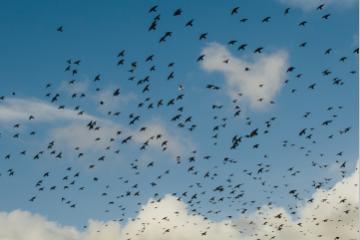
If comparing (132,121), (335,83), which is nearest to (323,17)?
(335,83)

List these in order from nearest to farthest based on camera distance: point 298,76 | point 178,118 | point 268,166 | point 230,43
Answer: point 230,43 < point 298,76 < point 178,118 < point 268,166

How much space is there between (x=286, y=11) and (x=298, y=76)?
571cm

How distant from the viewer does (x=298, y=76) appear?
5003cm

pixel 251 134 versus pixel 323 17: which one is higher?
pixel 323 17

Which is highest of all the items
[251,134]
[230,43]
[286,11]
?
[286,11]

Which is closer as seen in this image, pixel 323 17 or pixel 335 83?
pixel 323 17

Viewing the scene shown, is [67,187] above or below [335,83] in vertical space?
below

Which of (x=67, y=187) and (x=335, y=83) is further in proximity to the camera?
(x=67, y=187)

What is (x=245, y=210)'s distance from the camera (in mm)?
58906

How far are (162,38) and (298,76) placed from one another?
1077 centimetres

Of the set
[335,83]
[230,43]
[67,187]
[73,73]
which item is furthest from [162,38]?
[67,187]

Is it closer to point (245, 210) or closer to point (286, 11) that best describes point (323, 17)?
point (286, 11)

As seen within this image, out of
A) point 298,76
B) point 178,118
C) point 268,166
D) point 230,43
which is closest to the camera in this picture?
point 230,43

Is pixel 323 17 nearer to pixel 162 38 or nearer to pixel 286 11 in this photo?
pixel 286 11
